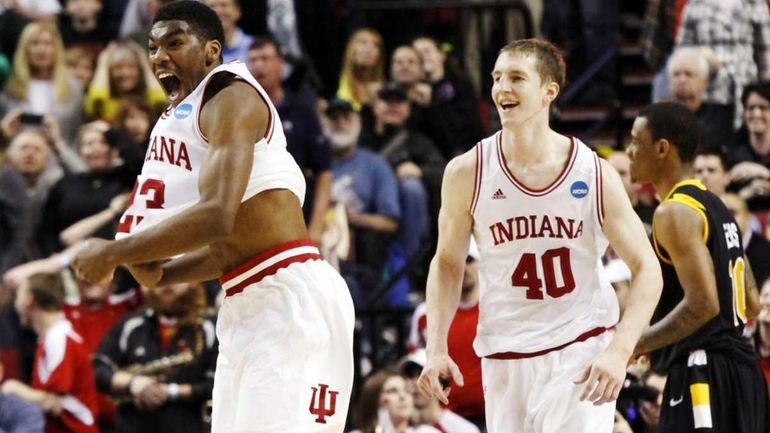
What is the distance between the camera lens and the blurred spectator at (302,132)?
11656 millimetres

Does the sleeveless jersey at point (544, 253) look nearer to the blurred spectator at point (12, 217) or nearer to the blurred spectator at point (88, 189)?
the blurred spectator at point (88, 189)

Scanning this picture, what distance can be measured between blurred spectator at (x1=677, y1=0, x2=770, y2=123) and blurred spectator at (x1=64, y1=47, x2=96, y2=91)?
14.8 feet

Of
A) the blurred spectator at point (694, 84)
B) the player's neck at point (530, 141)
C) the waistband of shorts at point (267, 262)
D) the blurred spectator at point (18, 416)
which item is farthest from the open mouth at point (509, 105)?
the blurred spectator at point (694, 84)

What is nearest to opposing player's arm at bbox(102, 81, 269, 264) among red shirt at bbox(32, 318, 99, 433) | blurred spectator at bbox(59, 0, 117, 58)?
red shirt at bbox(32, 318, 99, 433)

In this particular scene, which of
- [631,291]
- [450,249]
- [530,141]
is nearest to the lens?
[631,291]

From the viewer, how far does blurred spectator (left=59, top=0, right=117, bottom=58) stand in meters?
13.9

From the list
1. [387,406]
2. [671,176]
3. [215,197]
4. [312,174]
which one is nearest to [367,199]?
[312,174]

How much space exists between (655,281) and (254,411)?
1.70m

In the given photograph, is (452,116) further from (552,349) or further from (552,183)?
(552,349)

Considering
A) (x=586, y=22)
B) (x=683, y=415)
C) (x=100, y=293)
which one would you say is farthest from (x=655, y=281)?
(x=586, y=22)

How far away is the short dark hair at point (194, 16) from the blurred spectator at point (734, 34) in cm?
669

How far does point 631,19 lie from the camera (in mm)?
16312

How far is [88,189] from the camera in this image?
1182 centimetres

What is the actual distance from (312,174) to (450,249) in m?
4.57
